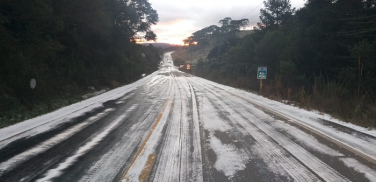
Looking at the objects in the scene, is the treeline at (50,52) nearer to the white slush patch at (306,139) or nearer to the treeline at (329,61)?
the white slush patch at (306,139)

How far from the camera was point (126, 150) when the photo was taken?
5422 mm

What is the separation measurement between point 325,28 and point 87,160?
75.5 ft

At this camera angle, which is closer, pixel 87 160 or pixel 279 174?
pixel 279 174

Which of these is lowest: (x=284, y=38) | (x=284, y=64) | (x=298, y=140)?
(x=298, y=140)

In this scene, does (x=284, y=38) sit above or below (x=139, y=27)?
below


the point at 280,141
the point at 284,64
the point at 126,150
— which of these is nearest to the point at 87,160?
the point at 126,150

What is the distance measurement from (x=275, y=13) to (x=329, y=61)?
2760 centimetres

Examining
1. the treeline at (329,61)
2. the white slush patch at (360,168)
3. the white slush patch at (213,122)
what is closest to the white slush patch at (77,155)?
the white slush patch at (213,122)

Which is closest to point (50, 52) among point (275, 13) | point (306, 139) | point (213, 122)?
point (213, 122)

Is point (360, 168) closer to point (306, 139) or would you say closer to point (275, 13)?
point (306, 139)

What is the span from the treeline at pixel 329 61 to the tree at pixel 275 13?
10.1m

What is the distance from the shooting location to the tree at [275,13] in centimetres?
4675

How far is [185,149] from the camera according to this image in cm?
549

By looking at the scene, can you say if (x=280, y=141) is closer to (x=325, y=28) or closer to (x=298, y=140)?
(x=298, y=140)
